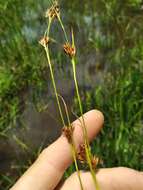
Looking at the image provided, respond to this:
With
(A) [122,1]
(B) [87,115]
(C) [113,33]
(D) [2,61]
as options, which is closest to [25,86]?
(D) [2,61]

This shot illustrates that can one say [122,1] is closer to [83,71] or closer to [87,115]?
[83,71]

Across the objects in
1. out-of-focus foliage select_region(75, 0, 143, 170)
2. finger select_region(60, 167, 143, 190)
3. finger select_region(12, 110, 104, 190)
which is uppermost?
finger select_region(12, 110, 104, 190)

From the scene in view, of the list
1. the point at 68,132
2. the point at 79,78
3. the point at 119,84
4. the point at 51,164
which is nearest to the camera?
the point at 68,132

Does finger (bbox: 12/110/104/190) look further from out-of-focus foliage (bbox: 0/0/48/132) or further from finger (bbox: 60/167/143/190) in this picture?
out-of-focus foliage (bbox: 0/0/48/132)

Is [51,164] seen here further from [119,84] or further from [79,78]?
[79,78]

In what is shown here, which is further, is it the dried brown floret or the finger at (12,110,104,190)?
the finger at (12,110,104,190)

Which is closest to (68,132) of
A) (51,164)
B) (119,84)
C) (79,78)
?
(51,164)

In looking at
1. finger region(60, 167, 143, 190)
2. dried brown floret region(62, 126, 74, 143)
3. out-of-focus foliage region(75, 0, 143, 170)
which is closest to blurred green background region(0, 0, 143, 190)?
out-of-focus foliage region(75, 0, 143, 170)
